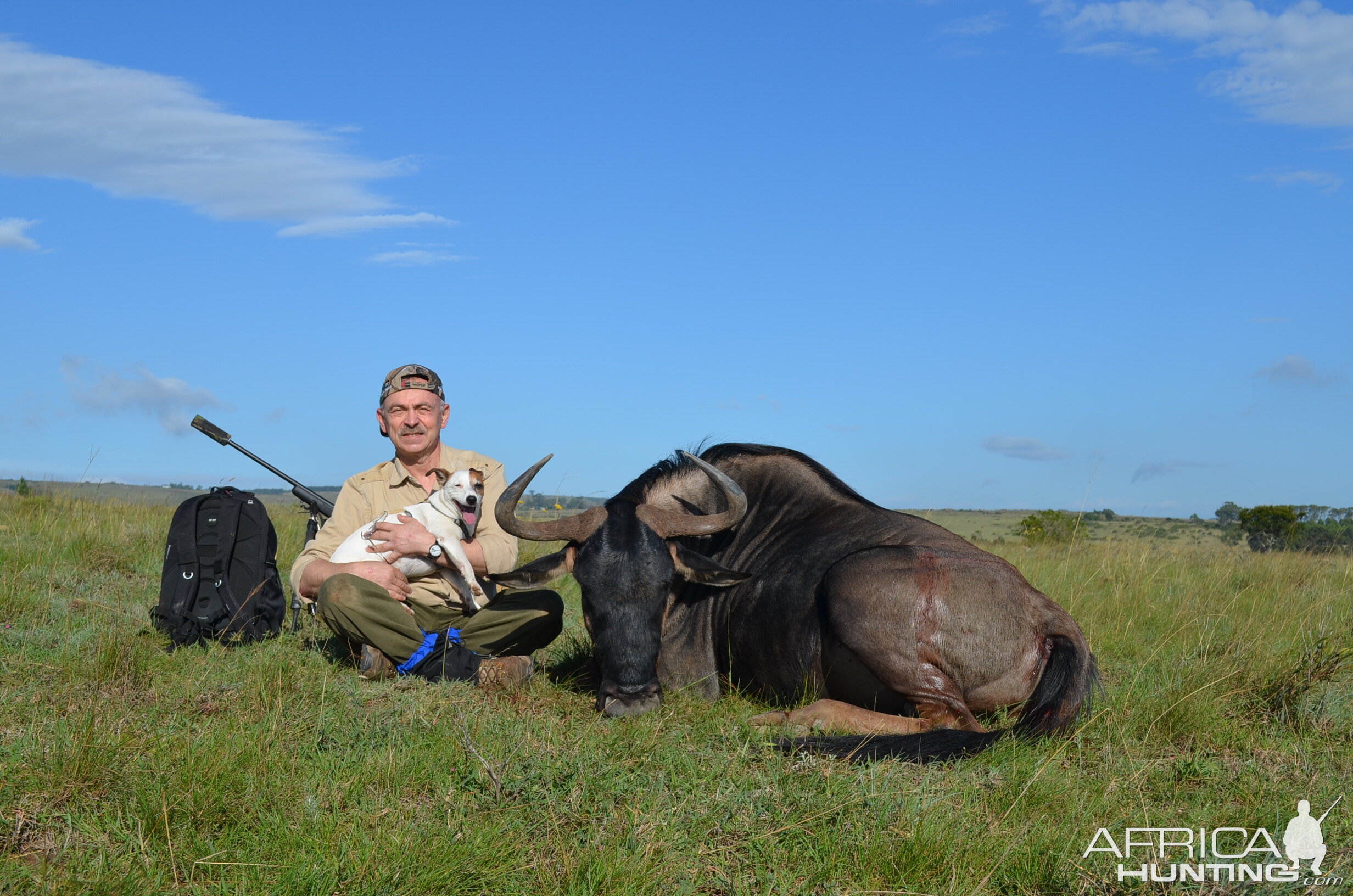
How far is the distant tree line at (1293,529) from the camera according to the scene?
20.1 meters

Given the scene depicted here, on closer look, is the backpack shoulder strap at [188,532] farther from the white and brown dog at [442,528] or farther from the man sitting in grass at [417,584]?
the white and brown dog at [442,528]

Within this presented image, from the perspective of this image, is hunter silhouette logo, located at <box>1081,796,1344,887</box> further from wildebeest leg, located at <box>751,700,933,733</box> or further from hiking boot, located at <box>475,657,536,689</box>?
hiking boot, located at <box>475,657,536,689</box>

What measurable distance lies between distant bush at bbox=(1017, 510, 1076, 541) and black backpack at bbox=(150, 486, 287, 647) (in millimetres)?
15211

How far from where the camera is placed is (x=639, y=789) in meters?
4.00

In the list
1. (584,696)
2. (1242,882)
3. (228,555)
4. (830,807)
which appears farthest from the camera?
(228,555)

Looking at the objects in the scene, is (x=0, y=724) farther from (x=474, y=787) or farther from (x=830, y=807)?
(x=830, y=807)

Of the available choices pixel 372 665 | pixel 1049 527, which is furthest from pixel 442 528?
pixel 1049 527

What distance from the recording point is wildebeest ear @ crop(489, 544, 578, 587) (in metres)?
6.09

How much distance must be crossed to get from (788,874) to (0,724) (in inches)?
148

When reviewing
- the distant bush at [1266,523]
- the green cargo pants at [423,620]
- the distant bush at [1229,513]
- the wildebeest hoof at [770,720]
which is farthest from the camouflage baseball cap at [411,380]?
the distant bush at [1229,513]

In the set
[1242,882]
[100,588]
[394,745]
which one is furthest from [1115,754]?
[100,588]

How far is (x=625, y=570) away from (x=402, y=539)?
4.87ft

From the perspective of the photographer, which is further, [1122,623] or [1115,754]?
[1122,623]

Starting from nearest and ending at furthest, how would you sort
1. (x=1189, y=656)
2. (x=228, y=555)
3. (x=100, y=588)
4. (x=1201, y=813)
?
(x=1201, y=813) → (x=228, y=555) → (x=1189, y=656) → (x=100, y=588)
